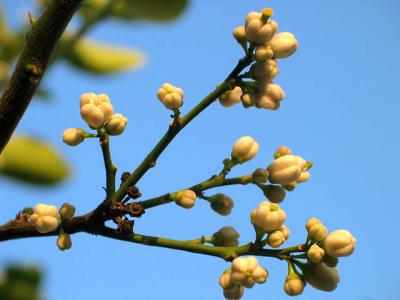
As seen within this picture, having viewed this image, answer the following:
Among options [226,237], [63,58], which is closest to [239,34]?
[226,237]

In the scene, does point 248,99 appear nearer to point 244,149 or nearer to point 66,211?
point 244,149

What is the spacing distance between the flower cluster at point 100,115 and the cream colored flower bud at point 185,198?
25 cm

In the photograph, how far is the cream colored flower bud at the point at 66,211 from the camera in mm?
1663

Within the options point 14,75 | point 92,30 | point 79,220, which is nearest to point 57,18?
point 14,75

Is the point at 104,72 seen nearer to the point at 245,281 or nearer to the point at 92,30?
the point at 92,30

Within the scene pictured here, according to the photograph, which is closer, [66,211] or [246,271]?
[246,271]

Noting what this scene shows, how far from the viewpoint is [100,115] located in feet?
5.64

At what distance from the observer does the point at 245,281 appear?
1.55 metres

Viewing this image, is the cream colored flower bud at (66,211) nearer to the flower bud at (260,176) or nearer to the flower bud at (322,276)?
the flower bud at (260,176)

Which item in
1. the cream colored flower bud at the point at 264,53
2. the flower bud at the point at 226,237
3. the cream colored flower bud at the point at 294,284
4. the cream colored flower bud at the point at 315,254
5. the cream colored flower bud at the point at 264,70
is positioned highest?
the cream colored flower bud at the point at 264,53

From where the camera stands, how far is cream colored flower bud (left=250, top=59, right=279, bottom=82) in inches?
64.7

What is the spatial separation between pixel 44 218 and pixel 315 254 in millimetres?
654

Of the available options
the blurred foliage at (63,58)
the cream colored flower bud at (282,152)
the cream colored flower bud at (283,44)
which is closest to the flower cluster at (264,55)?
the cream colored flower bud at (283,44)

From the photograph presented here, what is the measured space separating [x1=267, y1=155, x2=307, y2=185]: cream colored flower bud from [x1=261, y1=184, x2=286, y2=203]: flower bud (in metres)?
0.02
